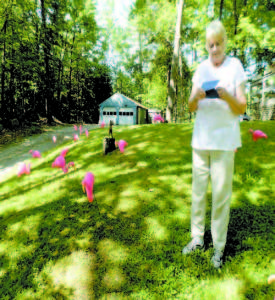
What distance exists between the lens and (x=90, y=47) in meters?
24.1

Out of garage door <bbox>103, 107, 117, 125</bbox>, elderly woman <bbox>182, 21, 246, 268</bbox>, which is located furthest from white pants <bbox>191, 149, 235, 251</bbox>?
garage door <bbox>103, 107, 117, 125</bbox>

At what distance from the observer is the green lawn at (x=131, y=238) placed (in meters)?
1.99

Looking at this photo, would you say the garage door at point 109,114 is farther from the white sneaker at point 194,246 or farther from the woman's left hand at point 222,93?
the woman's left hand at point 222,93

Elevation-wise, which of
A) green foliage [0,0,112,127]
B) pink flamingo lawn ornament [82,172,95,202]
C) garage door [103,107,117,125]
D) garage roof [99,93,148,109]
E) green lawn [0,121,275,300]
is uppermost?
green foliage [0,0,112,127]

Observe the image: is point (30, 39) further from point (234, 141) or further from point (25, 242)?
point (234, 141)

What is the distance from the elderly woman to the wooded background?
32.8 feet

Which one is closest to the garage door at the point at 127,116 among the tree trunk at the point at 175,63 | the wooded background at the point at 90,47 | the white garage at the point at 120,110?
the white garage at the point at 120,110

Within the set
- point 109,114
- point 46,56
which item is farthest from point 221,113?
point 109,114

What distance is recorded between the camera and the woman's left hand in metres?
1.64

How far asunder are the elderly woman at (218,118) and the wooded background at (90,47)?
1001 cm

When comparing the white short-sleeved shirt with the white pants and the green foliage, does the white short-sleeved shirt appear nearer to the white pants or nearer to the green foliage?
the white pants

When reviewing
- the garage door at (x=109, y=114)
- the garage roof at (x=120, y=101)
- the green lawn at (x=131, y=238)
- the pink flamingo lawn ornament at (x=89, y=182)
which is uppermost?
the garage roof at (x=120, y=101)

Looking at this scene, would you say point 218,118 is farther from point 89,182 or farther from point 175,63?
point 175,63

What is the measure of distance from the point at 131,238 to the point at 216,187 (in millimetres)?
1329
